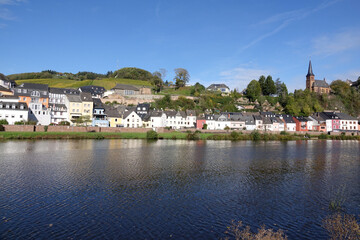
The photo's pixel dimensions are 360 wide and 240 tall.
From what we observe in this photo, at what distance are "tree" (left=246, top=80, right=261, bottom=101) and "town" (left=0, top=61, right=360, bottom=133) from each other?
784 cm

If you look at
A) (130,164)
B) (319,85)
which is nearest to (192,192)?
(130,164)

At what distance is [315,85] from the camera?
109 m

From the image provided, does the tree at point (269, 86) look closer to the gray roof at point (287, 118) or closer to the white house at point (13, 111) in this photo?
the gray roof at point (287, 118)

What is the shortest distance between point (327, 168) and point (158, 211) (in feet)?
67.5

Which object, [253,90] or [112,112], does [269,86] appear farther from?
[112,112]

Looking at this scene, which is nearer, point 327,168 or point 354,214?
point 354,214

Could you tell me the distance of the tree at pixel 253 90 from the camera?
330 ft

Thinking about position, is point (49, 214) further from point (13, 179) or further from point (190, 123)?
point (190, 123)


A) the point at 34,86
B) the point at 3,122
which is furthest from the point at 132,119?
the point at 3,122

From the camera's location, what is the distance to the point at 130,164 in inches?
1003

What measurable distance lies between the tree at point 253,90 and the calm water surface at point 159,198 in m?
77.2

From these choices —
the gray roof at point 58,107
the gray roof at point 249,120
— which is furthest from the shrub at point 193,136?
the gray roof at point 58,107

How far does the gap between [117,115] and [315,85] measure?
85.7 meters

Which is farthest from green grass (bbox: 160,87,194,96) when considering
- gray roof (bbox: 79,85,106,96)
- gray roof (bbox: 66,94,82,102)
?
gray roof (bbox: 66,94,82,102)
